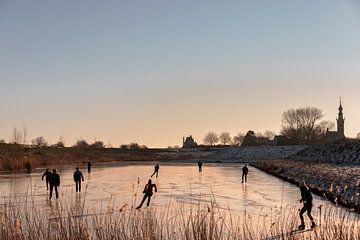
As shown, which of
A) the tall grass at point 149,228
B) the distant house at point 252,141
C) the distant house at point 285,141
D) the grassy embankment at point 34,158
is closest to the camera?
the tall grass at point 149,228

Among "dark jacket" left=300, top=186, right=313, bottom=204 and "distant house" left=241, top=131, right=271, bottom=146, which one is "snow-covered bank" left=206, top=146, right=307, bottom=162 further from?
"dark jacket" left=300, top=186, right=313, bottom=204

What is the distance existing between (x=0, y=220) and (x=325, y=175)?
2797cm

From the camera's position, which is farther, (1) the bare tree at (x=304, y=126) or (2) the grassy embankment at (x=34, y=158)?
(1) the bare tree at (x=304, y=126)

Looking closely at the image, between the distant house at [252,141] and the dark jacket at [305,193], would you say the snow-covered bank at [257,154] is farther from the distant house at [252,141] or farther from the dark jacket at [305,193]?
the dark jacket at [305,193]

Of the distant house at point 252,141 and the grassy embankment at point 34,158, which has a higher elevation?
the distant house at point 252,141

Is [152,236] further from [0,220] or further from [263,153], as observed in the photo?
[263,153]

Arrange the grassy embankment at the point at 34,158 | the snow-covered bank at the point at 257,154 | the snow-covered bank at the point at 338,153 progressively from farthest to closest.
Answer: the snow-covered bank at the point at 257,154 → the snow-covered bank at the point at 338,153 → the grassy embankment at the point at 34,158

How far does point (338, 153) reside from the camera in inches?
2260

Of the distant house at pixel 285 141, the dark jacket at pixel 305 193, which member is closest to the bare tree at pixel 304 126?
the distant house at pixel 285 141

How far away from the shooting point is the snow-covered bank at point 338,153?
51.3 meters

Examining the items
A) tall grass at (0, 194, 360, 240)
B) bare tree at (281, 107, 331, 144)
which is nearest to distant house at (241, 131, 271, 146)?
bare tree at (281, 107, 331, 144)

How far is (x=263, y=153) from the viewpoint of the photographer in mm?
99875

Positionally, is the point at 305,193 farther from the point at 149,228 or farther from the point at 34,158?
the point at 34,158

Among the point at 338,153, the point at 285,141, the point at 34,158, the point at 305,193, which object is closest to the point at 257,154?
the point at 285,141
